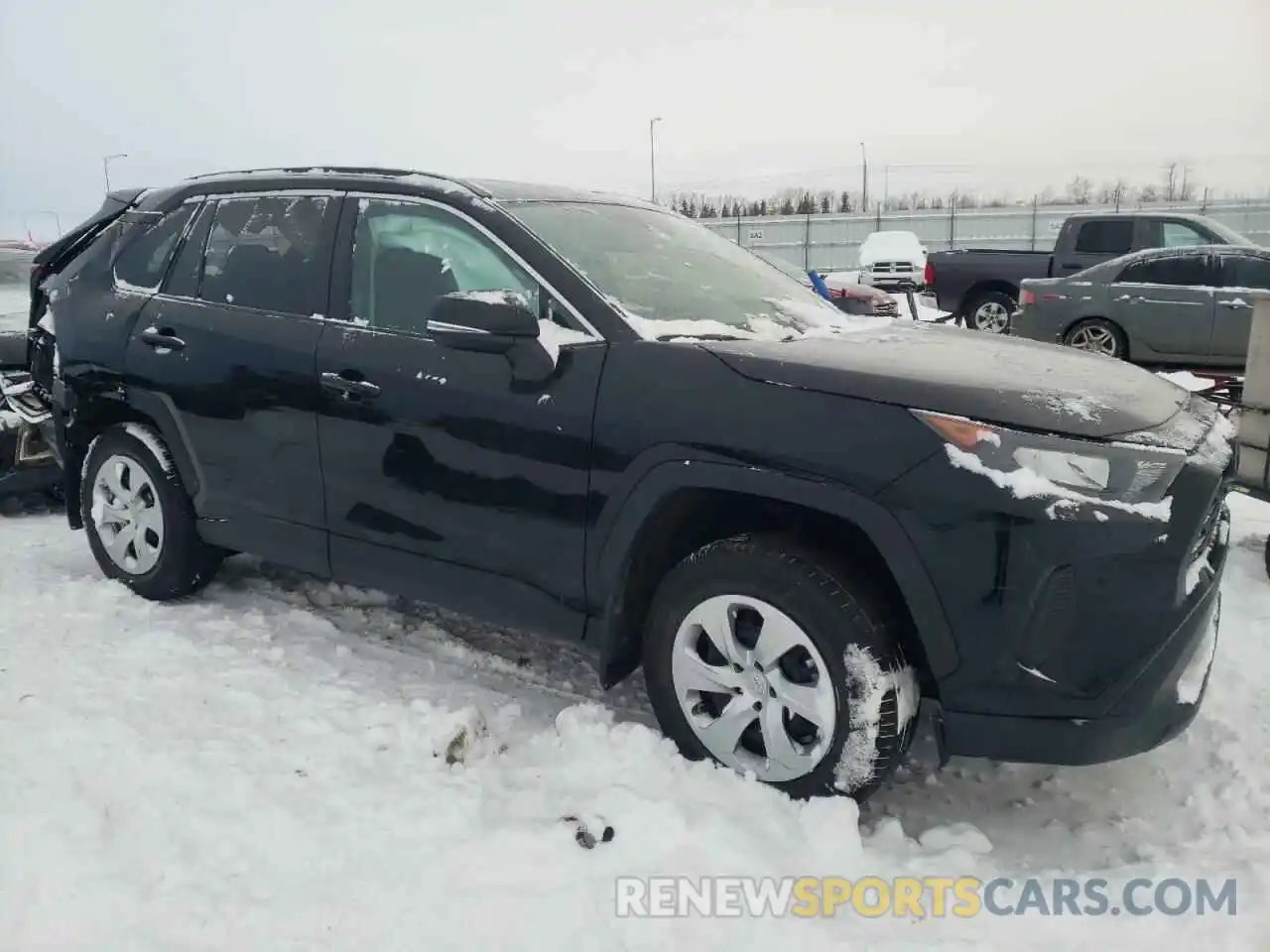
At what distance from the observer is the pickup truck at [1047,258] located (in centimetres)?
1185

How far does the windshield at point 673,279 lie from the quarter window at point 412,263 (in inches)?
8.0

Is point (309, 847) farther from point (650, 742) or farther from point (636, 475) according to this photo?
point (636, 475)

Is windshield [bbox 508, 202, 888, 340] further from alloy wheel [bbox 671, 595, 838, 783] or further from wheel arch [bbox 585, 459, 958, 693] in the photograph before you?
alloy wheel [bbox 671, 595, 838, 783]

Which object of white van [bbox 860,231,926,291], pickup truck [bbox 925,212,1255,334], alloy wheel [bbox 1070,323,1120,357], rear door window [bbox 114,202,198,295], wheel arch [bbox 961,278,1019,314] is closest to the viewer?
rear door window [bbox 114,202,198,295]

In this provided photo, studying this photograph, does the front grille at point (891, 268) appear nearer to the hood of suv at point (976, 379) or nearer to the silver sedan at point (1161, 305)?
the silver sedan at point (1161, 305)

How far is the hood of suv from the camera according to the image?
2.41 metres

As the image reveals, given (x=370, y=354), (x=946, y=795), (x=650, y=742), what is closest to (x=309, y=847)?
(x=650, y=742)

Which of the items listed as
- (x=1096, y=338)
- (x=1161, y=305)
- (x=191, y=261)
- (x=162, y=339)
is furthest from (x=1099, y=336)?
(x=162, y=339)

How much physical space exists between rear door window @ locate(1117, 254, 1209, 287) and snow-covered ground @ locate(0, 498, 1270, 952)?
7.76 m

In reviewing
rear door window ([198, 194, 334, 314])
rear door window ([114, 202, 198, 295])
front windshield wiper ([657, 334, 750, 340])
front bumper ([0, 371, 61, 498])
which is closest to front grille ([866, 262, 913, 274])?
front bumper ([0, 371, 61, 498])

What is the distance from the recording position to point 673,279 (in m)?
3.33

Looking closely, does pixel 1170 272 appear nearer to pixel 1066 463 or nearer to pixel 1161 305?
pixel 1161 305

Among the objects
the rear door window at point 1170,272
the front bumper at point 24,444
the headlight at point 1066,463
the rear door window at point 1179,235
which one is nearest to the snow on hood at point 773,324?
the headlight at point 1066,463

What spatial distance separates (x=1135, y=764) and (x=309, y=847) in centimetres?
247
